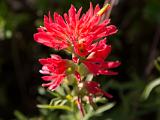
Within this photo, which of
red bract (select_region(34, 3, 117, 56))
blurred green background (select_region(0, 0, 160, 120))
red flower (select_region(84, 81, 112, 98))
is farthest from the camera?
blurred green background (select_region(0, 0, 160, 120))

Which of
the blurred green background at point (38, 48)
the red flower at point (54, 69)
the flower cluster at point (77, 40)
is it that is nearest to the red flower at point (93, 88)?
the flower cluster at point (77, 40)

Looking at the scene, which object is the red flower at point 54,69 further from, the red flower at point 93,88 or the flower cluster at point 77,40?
the red flower at point 93,88

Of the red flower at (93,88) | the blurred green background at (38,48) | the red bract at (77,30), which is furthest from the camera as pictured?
the blurred green background at (38,48)

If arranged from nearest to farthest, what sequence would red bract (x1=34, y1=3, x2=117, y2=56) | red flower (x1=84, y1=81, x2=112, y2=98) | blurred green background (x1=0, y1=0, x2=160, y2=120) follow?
1. red bract (x1=34, y1=3, x2=117, y2=56)
2. red flower (x1=84, y1=81, x2=112, y2=98)
3. blurred green background (x1=0, y1=0, x2=160, y2=120)

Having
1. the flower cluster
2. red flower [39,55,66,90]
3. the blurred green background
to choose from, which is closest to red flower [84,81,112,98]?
the flower cluster

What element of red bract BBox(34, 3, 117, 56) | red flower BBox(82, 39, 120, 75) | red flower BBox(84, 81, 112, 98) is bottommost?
red flower BBox(84, 81, 112, 98)

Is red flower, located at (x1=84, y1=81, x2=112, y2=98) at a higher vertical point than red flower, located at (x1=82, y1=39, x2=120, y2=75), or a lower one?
lower

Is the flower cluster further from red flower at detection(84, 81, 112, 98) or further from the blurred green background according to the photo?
the blurred green background
